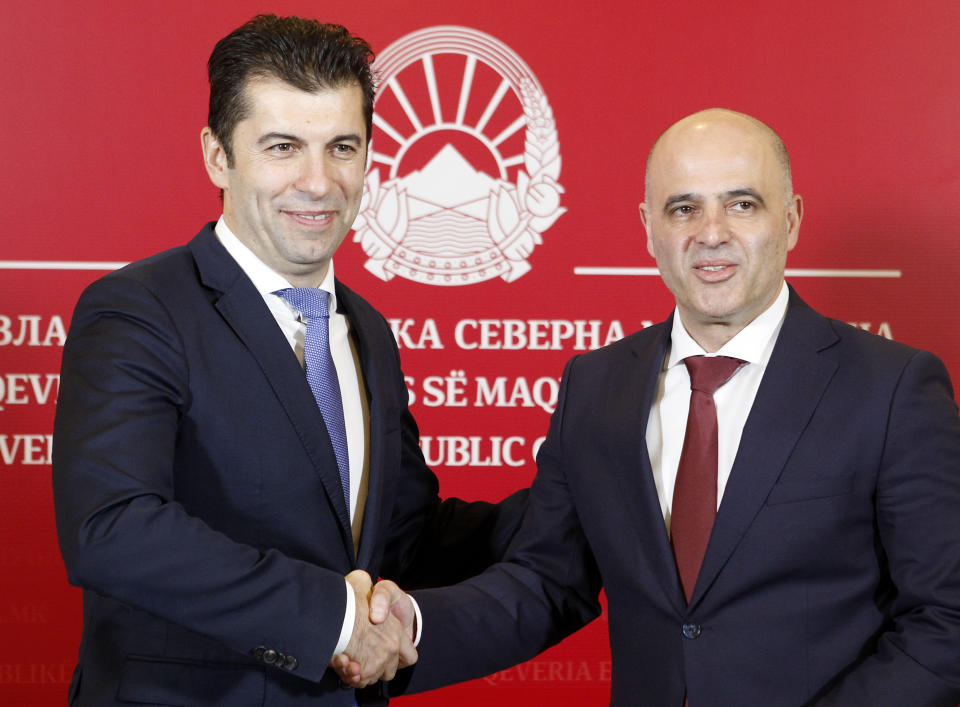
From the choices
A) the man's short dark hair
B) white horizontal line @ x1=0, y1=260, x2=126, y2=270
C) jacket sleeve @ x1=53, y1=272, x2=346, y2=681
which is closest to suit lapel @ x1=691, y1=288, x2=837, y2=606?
jacket sleeve @ x1=53, y1=272, x2=346, y2=681

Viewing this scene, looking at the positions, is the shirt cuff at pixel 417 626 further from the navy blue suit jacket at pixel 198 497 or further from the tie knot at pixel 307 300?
the tie knot at pixel 307 300

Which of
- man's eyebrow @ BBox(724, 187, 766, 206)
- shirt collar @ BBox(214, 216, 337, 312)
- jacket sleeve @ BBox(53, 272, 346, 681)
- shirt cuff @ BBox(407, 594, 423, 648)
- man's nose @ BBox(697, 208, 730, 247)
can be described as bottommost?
shirt cuff @ BBox(407, 594, 423, 648)

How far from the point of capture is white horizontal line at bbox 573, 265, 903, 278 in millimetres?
3361

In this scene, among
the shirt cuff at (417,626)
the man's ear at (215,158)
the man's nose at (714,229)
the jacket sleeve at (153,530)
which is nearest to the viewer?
the jacket sleeve at (153,530)

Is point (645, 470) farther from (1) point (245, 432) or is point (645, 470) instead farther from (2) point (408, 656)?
(1) point (245, 432)

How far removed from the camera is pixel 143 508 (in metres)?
1.83

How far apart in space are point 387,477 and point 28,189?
5.77 ft

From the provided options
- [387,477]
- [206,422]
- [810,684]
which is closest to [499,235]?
[387,477]

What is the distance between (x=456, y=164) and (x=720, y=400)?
1.49 metres

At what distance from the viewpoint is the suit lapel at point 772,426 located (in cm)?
197

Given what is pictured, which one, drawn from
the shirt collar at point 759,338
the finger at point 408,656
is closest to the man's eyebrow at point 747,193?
the shirt collar at point 759,338

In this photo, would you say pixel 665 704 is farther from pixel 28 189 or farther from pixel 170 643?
pixel 28 189

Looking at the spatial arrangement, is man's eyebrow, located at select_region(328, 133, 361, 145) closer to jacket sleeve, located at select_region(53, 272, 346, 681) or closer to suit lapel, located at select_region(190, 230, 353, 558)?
suit lapel, located at select_region(190, 230, 353, 558)

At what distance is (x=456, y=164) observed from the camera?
3.36 m
